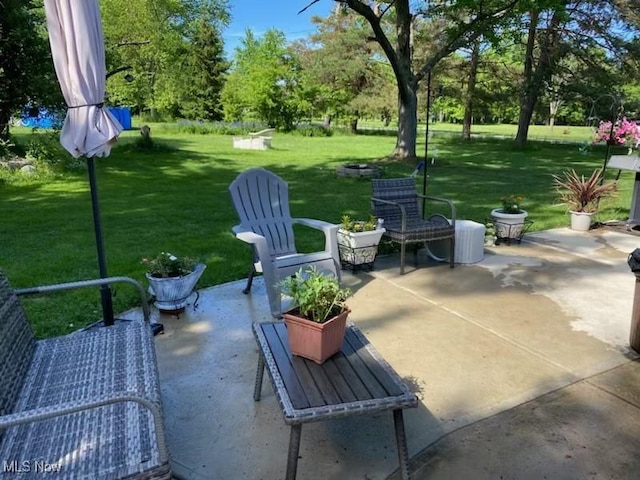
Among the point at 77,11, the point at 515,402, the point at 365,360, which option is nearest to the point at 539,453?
the point at 515,402

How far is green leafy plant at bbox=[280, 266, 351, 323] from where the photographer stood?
1791 millimetres

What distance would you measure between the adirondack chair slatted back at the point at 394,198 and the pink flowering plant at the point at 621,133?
3017mm

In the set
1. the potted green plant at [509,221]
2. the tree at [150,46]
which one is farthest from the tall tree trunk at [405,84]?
the potted green plant at [509,221]

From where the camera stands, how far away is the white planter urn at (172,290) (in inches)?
115

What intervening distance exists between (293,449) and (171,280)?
1.67m

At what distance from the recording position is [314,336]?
5.70 ft

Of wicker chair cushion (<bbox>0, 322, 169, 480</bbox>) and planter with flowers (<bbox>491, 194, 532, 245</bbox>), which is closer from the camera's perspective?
wicker chair cushion (<bbox>0, 322, 169, 480</bbox>)

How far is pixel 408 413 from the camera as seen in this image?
2.06m

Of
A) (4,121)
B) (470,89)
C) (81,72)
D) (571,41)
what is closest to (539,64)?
(571,41)

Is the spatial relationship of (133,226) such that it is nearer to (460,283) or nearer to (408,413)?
(460,283)

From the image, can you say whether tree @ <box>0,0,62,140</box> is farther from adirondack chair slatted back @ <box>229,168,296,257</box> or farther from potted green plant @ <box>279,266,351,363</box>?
potted green plant @ <box>279,266,351,363</box>

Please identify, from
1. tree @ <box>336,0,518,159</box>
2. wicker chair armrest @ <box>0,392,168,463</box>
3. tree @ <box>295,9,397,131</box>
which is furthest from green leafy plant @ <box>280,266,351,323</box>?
tree @ <box>295,9,397,131</box>

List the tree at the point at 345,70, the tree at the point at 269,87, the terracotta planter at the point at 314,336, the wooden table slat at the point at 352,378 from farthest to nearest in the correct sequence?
the tree at the point at 269,87 < the tree at the point at 345,70 < the terracotta planter at the point at 314,336 < the wooden table slat at the point at 352,378

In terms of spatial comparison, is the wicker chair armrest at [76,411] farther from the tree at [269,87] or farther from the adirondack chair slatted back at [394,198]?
the tree at [269,87]
